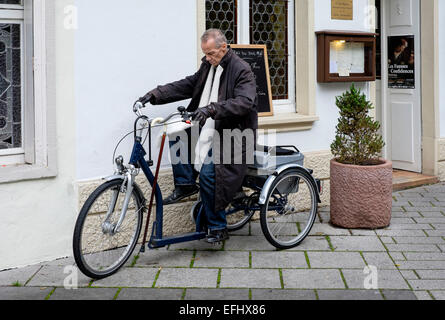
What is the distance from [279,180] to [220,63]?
44.3 inches

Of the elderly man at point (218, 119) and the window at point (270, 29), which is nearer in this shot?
the elderly man at point (218, 119)

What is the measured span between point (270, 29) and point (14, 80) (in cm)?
301

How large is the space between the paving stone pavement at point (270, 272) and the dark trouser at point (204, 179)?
34cm

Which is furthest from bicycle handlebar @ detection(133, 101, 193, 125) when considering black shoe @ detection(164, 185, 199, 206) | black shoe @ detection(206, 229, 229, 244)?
black shoe @ detection(206, 229, 229, 244)

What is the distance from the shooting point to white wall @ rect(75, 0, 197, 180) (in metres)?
5.84

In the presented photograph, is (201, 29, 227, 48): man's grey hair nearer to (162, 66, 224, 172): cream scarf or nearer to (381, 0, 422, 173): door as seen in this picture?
(162, 66, 224, 172): cream scarf

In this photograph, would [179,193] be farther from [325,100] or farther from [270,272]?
[325,100]

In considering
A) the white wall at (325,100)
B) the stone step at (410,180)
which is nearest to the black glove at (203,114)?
the white wall at (325,100)

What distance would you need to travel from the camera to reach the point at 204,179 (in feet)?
18.4

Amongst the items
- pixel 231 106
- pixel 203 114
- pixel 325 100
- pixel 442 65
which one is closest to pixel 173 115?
pixel 203 114

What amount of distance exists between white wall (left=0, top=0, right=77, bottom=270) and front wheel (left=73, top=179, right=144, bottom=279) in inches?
17.6

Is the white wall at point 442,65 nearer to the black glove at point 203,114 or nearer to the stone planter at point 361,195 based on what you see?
the stone planter at point 361,195

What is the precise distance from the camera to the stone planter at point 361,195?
6543 millimetres
